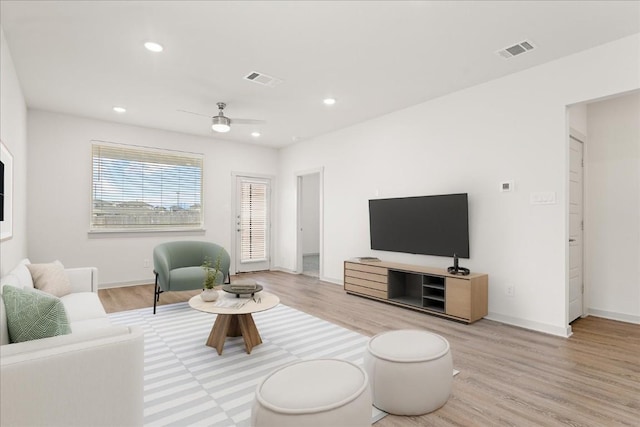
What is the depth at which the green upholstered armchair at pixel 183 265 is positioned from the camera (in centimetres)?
431

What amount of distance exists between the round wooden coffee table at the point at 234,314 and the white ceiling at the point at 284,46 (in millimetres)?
2415

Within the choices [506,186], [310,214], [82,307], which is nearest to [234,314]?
[82,307]

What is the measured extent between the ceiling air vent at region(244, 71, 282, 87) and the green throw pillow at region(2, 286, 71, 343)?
9.77 ft

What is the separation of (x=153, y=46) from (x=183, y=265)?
3.00 metres

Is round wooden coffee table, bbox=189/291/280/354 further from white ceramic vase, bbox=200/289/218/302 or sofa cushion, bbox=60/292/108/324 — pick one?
sofa cushion, bbox=60/292/108/324

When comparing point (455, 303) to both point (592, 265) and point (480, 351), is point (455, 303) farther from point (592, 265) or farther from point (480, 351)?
point (592, 265)

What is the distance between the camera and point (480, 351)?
3049mm

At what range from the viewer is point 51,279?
329cm

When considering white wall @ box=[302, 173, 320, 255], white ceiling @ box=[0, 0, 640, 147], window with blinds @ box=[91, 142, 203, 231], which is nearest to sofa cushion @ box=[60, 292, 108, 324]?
white ceiling @ box=[0, 0, 640, 147]

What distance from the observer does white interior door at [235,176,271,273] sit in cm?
724

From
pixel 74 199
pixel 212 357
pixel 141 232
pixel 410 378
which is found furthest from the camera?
pixel 141 232

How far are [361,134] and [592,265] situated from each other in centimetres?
369

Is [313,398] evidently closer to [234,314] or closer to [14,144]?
[234,314]

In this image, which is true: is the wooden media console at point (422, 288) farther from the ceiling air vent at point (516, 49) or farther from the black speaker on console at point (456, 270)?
the ceiling air vent at point (516, 49)
